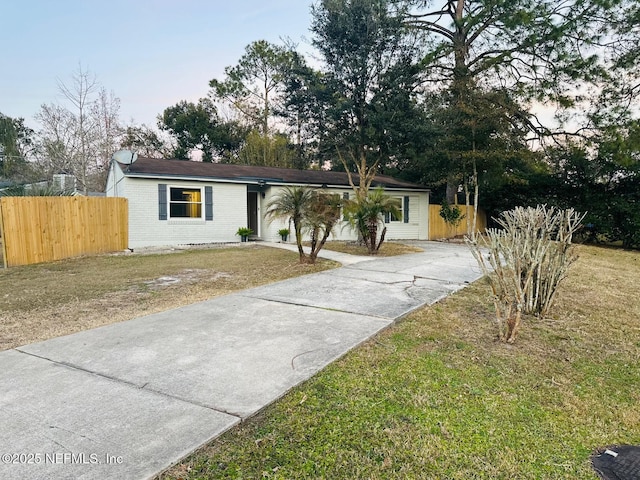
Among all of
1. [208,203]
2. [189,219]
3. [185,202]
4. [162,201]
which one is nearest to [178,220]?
[189,219]

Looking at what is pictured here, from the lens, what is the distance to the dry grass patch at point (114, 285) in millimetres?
4574

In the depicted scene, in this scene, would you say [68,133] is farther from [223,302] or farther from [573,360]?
[573,360]

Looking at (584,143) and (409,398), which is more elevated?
(584,143)

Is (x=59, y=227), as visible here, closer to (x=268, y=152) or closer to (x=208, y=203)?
(x=208, y=203)

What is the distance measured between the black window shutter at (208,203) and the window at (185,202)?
185 millimetres

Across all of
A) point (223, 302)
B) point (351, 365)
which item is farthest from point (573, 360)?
point (223, 302)

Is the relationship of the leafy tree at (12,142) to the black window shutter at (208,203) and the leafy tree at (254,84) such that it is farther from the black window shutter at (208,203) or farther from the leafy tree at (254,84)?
the black window shutter at (208,203)

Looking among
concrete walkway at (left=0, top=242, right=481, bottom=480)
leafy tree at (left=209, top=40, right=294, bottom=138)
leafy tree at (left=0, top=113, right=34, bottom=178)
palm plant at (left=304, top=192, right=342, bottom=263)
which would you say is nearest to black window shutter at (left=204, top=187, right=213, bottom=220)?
palm plant at (left=304, top=192, right=342, bottom=263)

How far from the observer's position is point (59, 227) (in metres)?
10.2

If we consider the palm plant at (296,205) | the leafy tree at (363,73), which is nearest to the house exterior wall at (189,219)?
the palm plant at (296,205)

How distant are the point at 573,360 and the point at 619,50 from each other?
55.8ft

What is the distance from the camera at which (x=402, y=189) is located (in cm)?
1739

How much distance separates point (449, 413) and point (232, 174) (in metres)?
13.1

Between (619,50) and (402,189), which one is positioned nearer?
(619,50)
